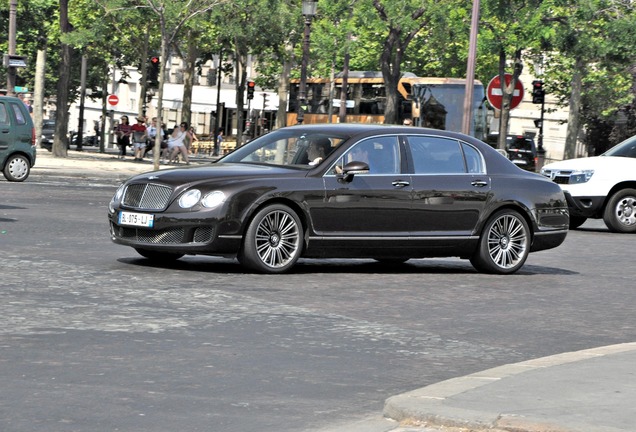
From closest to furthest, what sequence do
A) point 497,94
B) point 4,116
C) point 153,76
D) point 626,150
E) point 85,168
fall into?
point 626,150 < point 4,116 < point 497,94 < point 85,168 < point 153,76

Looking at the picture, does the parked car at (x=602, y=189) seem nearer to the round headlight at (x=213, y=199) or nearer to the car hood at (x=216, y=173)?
the car hood at (x=216, y=173)

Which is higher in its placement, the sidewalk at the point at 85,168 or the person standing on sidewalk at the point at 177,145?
the person standing on sidewalk at the point at 177,145

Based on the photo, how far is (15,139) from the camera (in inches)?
1179

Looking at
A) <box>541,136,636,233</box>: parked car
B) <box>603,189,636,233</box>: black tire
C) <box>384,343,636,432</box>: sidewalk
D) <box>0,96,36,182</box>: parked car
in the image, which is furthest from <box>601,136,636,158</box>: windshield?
<box>384,343,636,432</box>: sidewalk

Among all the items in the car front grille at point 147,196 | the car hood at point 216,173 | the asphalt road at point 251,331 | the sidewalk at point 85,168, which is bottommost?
the sidewalk at point 85,168

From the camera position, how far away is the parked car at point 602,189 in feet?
79.8

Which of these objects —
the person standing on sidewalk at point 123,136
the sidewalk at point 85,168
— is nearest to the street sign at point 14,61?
the sidewalk at point 85,168

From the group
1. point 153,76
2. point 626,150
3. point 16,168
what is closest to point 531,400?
point 626,150

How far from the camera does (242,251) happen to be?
13680 mm

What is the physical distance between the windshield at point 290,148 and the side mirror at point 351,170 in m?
0.26

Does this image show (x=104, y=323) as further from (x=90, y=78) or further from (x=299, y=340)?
(x=90, y=78)

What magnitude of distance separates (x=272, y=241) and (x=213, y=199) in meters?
0.70

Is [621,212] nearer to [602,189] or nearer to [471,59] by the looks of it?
[602,189]

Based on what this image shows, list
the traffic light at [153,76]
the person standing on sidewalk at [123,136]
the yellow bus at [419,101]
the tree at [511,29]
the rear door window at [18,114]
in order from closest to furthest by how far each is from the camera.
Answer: the rear door window at [18,114] < the tree at [511,29] < the traffic light at [153,76] < the person standing on sidewalk at [123,136] < the yellow bus at [419,101]
